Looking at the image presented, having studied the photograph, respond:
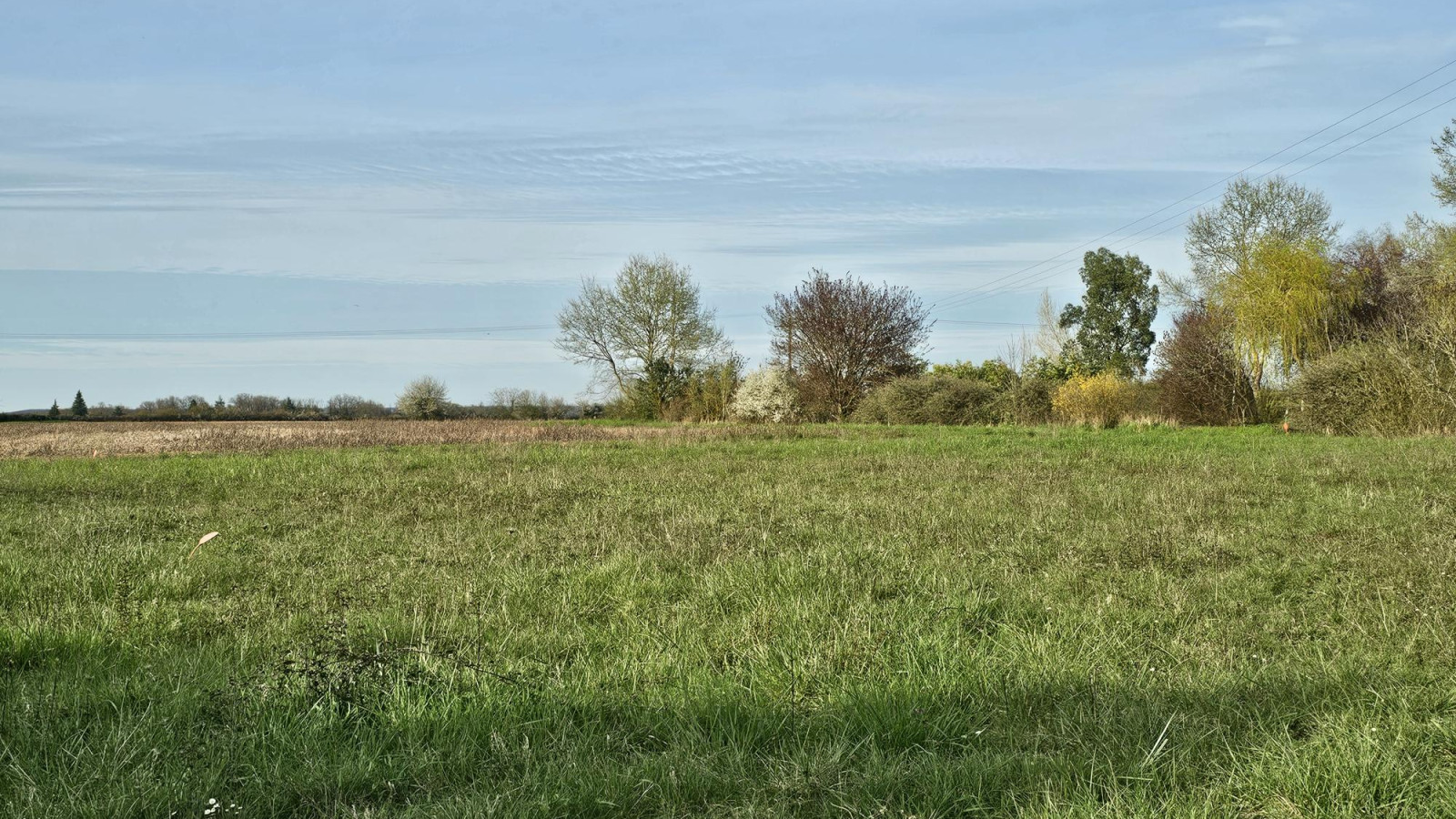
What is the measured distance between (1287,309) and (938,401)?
515 inches

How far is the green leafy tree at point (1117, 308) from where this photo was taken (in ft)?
164

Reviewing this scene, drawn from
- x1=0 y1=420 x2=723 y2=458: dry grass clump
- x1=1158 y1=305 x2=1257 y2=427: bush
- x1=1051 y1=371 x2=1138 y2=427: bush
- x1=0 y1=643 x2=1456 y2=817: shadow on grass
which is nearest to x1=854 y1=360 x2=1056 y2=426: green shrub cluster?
x1=1051 y1=371 x2=1138 y2=427: bush

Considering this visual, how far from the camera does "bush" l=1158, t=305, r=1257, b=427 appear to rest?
3216 cm

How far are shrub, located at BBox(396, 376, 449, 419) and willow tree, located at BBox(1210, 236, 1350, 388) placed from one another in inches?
1366

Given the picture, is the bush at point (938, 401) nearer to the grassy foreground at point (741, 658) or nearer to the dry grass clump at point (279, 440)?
the dry grass clump at point (279, 440)

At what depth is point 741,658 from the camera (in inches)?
184

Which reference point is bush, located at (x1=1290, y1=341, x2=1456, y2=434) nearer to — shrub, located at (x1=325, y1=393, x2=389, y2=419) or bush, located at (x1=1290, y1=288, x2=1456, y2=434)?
bush, located at (x1=1290, y1=288, x2=1456, y2=434)

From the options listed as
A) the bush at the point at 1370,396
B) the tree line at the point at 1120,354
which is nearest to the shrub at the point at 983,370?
the tree line at the point at 1120,354

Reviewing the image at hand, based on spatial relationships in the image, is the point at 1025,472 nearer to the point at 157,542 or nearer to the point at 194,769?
the point at 157,542

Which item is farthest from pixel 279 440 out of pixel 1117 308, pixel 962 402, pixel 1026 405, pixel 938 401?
pixel 1117 308

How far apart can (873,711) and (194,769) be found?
8.42 feet

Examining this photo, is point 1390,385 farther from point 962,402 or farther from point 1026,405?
A: point 962,402

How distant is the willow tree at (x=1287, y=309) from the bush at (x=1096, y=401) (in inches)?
210

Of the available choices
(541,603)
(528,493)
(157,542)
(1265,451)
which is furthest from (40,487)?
(1265,451)
